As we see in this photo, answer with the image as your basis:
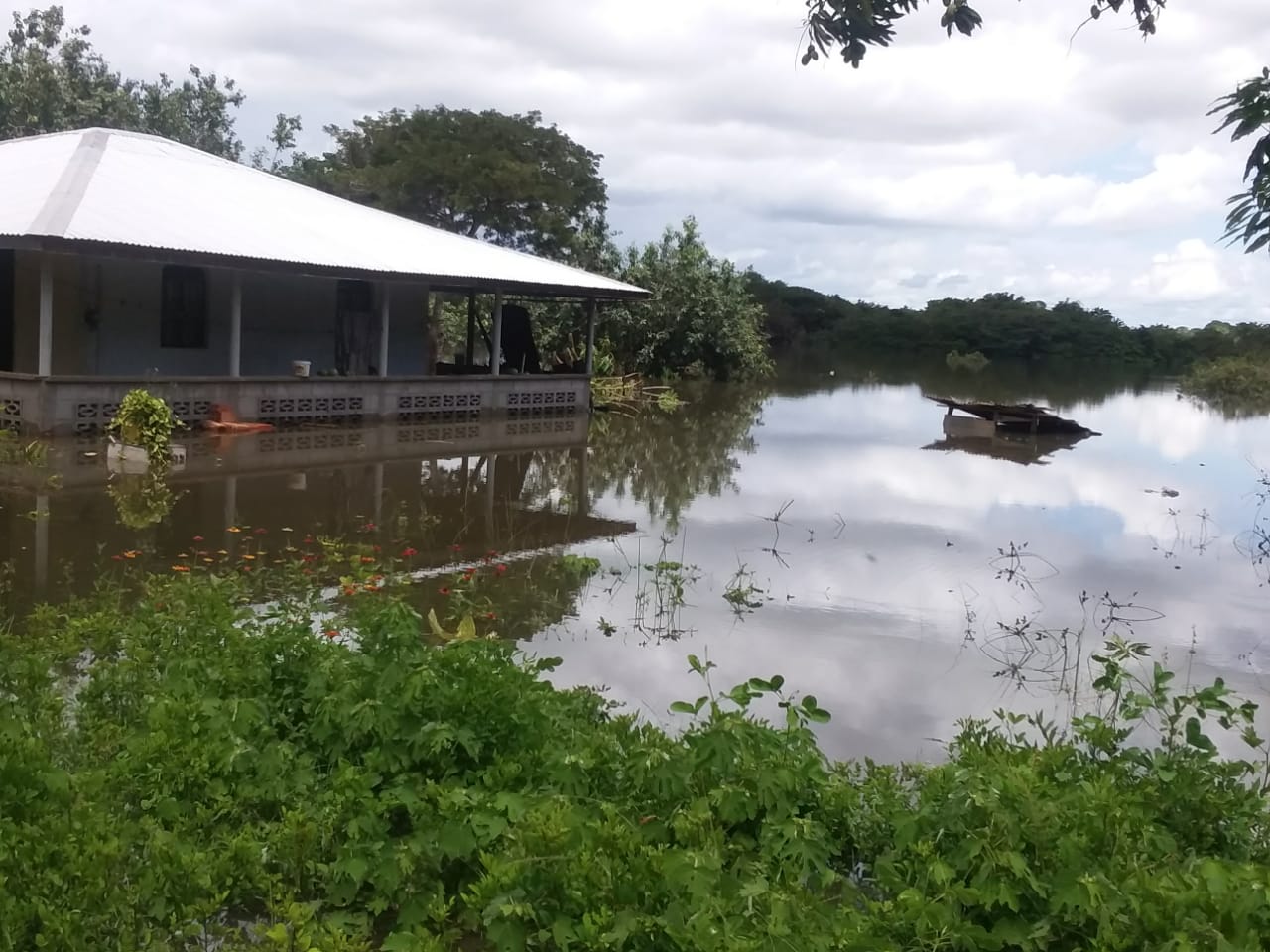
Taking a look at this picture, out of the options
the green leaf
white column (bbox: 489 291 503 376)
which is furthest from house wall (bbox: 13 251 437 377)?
the green leaf

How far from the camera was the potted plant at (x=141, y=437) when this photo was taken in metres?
14.2

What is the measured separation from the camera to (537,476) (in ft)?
54.1

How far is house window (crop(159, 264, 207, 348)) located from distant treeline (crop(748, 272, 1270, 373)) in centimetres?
5786

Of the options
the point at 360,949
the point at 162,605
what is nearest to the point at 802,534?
the point at 162,605

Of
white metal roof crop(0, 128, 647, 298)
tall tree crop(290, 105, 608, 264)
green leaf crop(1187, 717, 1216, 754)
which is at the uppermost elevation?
tall tree crop(290, 105, 608, 264)

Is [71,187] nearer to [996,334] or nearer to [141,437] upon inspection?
[141,437]

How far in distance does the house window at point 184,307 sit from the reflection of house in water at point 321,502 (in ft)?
10.9

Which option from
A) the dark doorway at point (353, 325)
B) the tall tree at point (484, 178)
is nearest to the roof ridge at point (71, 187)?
the dark doorway at point (353, 325)

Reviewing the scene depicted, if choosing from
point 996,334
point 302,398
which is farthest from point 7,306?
point 996,334

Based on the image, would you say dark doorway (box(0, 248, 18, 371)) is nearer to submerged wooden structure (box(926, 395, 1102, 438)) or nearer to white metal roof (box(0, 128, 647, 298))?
white metal roof (box(0, 128, 647, 298))

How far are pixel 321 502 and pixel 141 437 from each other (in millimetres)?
3684

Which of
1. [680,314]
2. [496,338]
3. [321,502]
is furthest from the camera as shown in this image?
[680,314]

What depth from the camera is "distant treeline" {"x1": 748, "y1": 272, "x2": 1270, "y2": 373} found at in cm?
8088

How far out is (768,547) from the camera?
39.8ft
